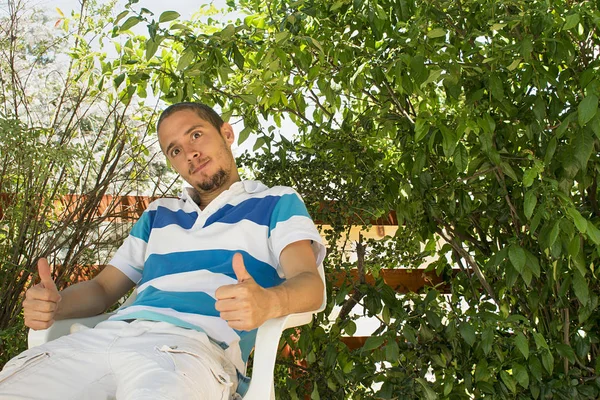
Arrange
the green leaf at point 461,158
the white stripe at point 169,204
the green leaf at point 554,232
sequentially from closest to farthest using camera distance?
the green leaf at point 554,232 < the green leaf at point 461,158 < the white stripe at point 169,204

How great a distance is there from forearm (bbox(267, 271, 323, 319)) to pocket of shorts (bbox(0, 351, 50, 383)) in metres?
0.49

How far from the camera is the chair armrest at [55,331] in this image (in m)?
1.62

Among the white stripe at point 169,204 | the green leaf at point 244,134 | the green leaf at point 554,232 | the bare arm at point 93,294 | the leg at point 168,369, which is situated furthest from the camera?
the green leaf at point 244,134

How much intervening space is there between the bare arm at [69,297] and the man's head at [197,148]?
13.4 inches

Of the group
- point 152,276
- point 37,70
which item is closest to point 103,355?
point 152,276

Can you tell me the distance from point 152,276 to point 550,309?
4.13 ft

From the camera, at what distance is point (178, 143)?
1862 millimetres

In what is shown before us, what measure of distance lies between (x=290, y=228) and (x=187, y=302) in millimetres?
296

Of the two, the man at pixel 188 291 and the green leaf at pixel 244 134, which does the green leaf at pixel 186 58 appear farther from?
the green leaf at pixel 244 134

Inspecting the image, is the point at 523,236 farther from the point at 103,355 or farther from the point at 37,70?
the point at 37,70

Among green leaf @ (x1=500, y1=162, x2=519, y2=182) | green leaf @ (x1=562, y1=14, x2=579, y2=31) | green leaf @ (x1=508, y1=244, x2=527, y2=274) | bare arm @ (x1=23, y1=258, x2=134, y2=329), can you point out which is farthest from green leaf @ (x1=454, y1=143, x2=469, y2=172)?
bare arm @ (x1=23, y1=258, x2=134, y2=329)

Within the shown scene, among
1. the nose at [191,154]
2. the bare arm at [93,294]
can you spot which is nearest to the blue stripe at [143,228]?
the bare arm at [93,294]

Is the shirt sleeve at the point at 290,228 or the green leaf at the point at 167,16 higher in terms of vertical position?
the green leaf at the point at 167,16

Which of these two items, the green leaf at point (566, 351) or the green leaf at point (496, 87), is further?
the green leaf at point (566, 351)
